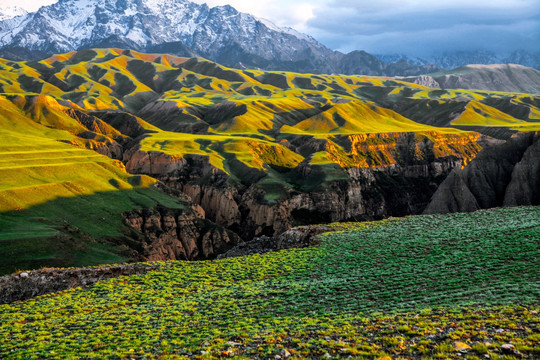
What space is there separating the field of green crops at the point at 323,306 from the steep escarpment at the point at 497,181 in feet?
135

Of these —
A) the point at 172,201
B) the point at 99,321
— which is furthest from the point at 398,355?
the point at 172,201

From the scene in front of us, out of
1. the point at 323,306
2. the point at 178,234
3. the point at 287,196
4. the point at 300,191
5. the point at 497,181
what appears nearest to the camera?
the point at 323,306

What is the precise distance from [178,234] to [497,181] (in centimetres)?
7332

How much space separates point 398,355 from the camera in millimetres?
20062

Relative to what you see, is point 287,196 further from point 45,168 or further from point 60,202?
point 45,168

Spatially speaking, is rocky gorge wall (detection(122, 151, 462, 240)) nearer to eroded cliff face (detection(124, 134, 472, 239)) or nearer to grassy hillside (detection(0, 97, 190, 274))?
eroded cliff face (detection(124, 134, 472, 239))

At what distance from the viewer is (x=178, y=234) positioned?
9725cm

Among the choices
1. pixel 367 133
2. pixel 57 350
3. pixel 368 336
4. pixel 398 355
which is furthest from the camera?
pixel 367 133

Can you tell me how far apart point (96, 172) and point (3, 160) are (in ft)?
66.8

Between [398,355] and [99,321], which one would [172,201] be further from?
[398,355]

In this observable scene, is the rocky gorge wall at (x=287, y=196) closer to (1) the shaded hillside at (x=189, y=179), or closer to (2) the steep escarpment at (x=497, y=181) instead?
(1) the shaded hillside at (x=189, y=179)

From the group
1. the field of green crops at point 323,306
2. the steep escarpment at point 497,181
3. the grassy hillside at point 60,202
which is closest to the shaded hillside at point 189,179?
the grassy hillside at point 60,202

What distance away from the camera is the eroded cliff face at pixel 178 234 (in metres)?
89.4

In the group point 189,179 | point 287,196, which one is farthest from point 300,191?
point 189,179
